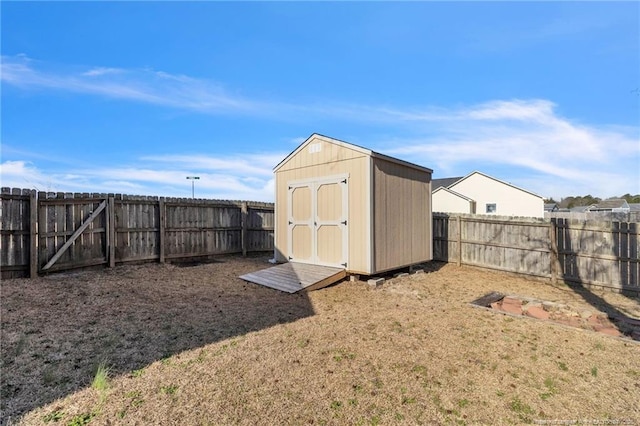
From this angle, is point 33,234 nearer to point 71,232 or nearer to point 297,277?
point 71,232

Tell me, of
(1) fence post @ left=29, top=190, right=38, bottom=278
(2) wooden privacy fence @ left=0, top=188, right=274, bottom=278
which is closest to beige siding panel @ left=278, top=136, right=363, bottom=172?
(2) wooden privacy fence @ left=0, top=188, right=274, bottom=278

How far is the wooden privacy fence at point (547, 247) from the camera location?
6758 mm

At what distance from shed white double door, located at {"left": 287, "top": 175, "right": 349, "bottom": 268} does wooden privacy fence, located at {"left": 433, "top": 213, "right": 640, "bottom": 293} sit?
4417 millimetres

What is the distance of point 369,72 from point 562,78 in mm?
5151

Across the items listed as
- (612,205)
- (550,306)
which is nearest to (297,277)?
(550,306)

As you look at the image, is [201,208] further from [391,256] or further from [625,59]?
[625,59]

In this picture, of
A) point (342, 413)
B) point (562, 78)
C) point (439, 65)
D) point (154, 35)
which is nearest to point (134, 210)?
point (154, 35)

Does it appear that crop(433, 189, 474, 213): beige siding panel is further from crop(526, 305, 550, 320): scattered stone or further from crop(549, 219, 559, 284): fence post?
crop(526, 305, 550, 320): scattered stone

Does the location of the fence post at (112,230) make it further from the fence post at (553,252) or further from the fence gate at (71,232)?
the fence post at (553,252)

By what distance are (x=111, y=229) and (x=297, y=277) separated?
4791 mm

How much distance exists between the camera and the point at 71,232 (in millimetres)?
6844

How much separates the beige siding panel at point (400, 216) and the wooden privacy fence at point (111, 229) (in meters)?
5.26

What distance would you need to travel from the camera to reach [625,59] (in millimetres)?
7211

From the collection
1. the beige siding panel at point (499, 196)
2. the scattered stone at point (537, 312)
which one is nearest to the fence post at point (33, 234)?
the scattered stone at point (537, 312)
